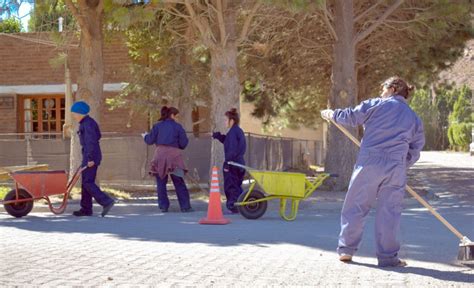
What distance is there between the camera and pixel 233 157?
43.8 feet

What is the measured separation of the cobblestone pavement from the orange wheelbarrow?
11.7 inches

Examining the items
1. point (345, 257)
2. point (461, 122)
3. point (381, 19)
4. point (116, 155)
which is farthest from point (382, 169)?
point (461, 122)

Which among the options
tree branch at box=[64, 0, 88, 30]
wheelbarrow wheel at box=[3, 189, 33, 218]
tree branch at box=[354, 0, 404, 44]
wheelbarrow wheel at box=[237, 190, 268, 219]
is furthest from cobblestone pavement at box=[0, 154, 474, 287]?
tree branch at box=[354, 0, 404, 44]

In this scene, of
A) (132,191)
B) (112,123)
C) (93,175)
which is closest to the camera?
(93,175)

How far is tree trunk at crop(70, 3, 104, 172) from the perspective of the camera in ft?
54.9

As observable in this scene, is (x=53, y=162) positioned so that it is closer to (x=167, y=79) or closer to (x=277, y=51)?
(x=167, y=79)

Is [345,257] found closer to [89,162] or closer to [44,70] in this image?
[89,162]

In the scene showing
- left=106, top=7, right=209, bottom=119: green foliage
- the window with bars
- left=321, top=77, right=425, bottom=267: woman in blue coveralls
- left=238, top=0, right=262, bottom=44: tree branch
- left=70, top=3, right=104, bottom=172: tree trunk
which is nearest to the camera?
left=321, top=77, right=425, bottom=267: woman in blue coveralls

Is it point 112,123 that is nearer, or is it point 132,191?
point 132,191

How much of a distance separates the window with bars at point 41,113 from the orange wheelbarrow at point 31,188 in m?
15.8

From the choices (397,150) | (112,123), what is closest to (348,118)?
(397,150)

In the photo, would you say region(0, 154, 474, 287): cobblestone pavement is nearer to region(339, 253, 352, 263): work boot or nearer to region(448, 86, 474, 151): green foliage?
region(339, 253, 352, 263): work boot

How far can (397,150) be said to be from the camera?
7.25 meters

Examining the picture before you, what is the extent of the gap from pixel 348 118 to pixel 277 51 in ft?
53.1
